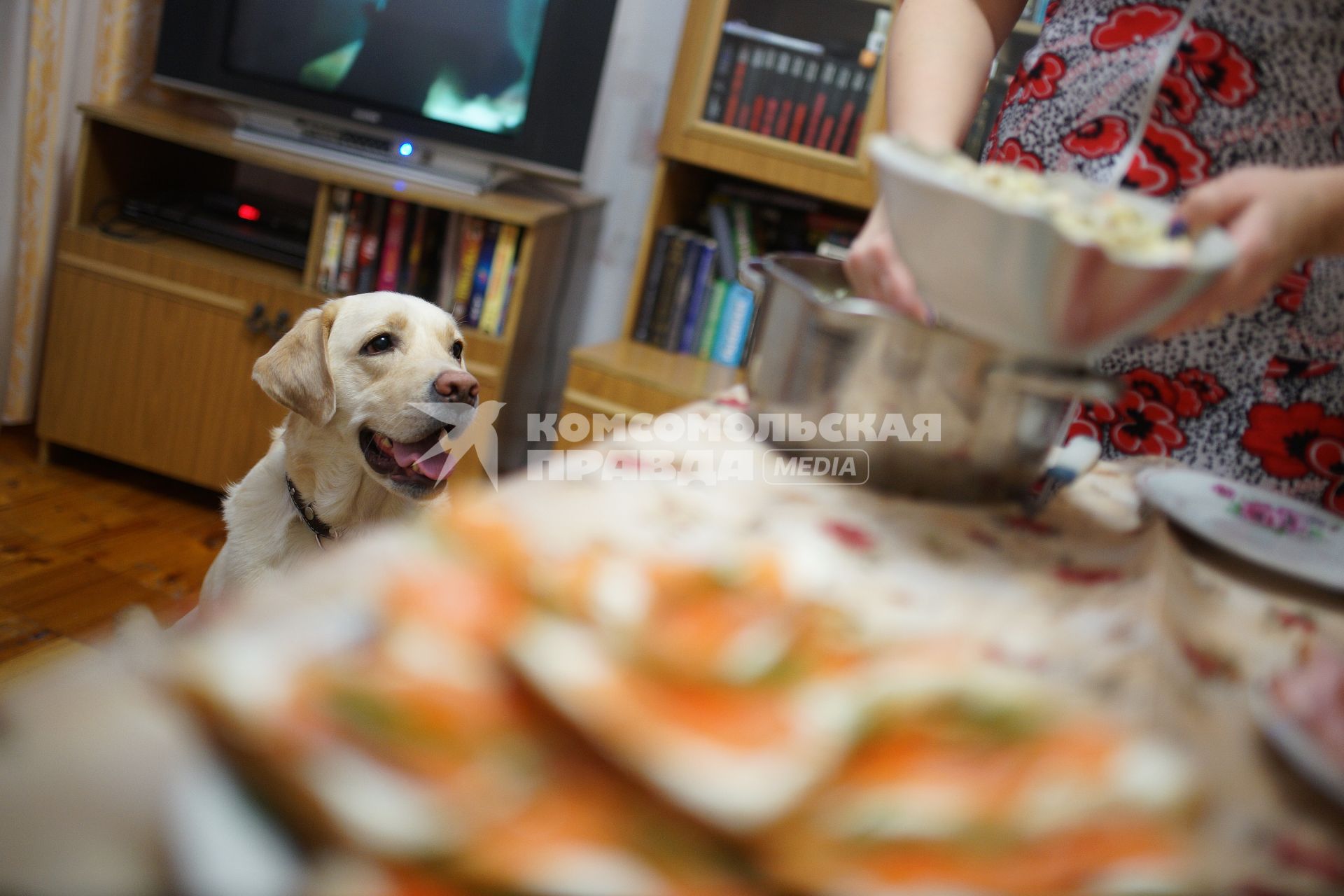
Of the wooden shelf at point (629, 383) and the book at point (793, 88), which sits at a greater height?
the book at point (793, 88)

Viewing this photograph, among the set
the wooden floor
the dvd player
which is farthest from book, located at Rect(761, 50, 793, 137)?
the wooden floor

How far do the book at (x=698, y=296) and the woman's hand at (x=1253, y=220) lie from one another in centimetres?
194

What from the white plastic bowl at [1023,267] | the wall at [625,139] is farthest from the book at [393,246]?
the white plastic bowl at [1023,267]

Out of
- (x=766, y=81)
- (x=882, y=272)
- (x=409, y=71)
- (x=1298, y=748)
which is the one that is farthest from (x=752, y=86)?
(x=1298, y=748)

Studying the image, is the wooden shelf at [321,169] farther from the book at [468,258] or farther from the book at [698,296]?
the book at [698,296]

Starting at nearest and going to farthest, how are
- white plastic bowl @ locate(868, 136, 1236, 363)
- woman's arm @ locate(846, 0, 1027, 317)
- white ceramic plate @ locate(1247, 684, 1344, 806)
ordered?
white ceramic plate @ locate(1247, 684, 1344, 806) < white plastic bowl @ locate(868, 136, 1236, 363) < woman's arm @ locate(846, 0, 1027, 317)

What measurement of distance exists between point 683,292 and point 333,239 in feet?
2.88

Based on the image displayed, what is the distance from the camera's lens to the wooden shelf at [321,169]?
235 cm

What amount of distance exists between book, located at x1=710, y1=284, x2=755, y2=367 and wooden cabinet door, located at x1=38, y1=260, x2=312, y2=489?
3.43 ft

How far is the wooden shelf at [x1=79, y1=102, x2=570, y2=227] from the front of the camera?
2.35m

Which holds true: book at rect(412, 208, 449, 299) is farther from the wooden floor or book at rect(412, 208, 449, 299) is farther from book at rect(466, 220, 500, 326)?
the wooden floor

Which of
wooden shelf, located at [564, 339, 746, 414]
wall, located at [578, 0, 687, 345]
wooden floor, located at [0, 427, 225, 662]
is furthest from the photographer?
wall, located at [578, 0, 687, 345]

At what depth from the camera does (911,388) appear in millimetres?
600

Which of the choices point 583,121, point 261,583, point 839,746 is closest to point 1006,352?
point 839,746
